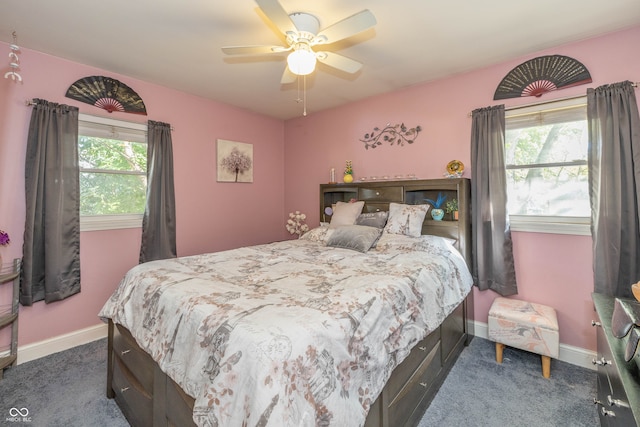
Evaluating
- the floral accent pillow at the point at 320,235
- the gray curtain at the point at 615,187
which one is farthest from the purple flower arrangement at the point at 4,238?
the gray curtain at the point at 615,187

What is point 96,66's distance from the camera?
2.71 m

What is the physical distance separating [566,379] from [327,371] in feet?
7.46

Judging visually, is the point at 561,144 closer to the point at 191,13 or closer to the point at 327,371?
the point at 327,371

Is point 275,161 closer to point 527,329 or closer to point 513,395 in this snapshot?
point 527,329

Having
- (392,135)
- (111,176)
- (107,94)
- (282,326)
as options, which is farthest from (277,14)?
(111,176)

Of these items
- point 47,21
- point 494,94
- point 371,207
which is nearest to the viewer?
point 47,21

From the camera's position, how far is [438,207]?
3.04 meters

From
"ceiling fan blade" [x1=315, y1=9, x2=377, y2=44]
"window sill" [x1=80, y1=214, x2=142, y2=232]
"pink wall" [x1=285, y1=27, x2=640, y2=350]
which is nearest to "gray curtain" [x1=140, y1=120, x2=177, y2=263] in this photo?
"window sill" [x1=80, y1=214, x2=142, y2=232]

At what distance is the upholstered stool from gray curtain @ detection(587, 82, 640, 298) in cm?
47

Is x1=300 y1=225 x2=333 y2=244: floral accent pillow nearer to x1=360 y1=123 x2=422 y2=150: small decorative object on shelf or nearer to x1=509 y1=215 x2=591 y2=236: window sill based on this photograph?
x1=360 y1=123 x2=422 y2=150: small decorative object on shelf

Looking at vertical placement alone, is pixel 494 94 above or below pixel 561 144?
above

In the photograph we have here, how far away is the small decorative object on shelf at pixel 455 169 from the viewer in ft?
9.27

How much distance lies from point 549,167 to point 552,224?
523 mm

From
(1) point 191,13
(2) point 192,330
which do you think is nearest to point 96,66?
(1) point 191,13
